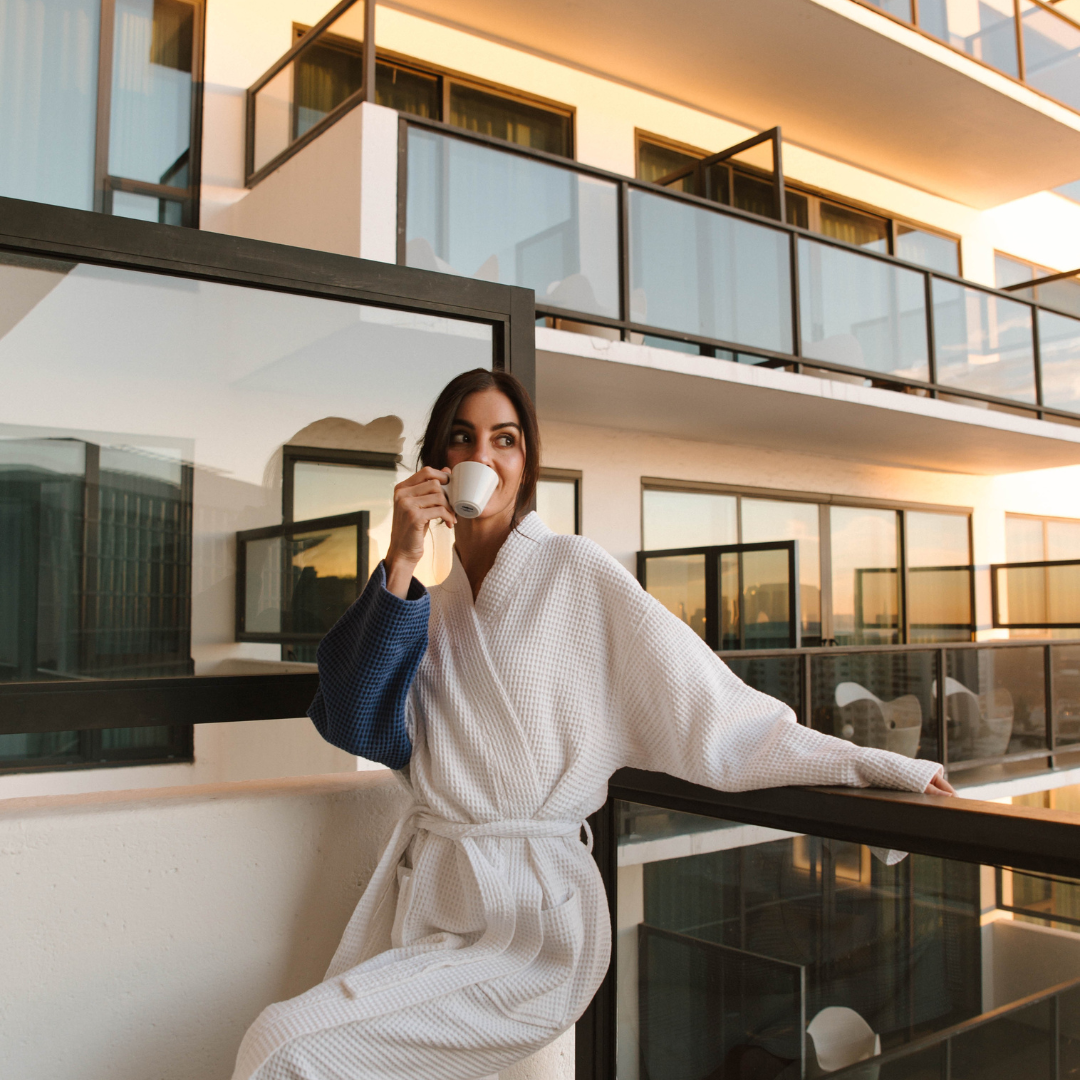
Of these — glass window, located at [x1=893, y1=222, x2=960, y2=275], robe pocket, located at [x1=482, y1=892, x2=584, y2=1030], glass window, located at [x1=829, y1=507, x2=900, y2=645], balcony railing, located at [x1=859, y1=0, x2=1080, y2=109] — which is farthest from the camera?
glass window, located at [x1=893, y1=222, x2=960, y2=275]

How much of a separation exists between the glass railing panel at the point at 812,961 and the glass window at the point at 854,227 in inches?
317

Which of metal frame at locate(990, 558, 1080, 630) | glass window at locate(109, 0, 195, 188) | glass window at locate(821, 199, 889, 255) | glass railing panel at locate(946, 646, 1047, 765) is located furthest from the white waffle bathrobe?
metal frame at locate(990, 558, 1080, 630)

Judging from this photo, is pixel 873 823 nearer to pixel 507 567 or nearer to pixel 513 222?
pixel 507 567

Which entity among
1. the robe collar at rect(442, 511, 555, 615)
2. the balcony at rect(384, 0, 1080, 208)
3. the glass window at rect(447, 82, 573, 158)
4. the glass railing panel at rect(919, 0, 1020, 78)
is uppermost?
the glass railing panel at rect(919, 0, 1020, 78)

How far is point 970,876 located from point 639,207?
5.13 meters

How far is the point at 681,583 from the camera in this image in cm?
702

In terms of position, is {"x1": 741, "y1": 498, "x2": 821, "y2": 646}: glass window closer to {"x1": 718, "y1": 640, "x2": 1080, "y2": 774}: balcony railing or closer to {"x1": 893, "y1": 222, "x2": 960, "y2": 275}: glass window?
{"x1": 718, "y1": 640, "x2": 1080, "y2": 774}: balcony railing

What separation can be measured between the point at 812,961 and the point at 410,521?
0.93 m

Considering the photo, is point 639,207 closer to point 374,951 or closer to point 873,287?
point 873,287

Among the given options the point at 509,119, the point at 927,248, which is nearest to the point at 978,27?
the point at 927,248

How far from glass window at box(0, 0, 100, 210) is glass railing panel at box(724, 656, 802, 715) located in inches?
184

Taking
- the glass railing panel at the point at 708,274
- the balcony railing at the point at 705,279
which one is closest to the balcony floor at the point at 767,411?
the balcony railing at the point at 705,279

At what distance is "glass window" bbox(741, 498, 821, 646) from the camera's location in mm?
8109

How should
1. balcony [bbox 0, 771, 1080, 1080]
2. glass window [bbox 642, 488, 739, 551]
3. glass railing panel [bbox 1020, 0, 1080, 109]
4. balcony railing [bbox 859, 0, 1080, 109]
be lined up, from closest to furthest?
balcony [bbox 0, 771, 1080, 1080] → glass window [bbox 642, 488, 739, 551] → balcony railing [bbox 859, 0, 1080, 109] → glass railing panel [bbox 1020, 0, 1080, 109]
